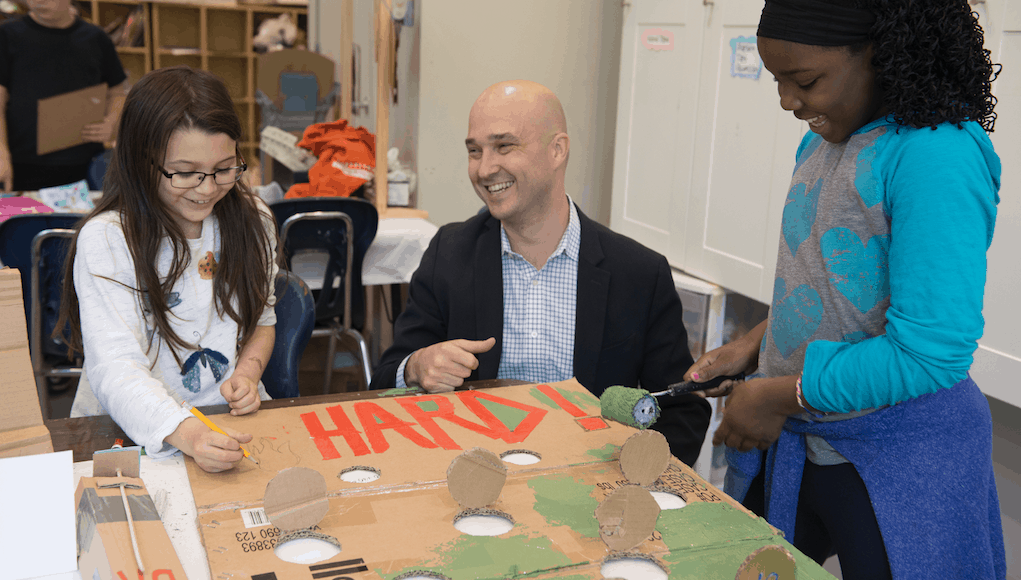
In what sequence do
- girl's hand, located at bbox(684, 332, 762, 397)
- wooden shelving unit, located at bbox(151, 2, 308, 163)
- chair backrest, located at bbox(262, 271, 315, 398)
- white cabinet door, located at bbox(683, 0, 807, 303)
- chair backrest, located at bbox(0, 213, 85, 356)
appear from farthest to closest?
wooden shelving unit, located at bbox(151, 2, 308, 163) < white cabinet door, located at bbox(683, 0, 807, 303) < chair backrest, located at bbox(0, 213, 85, 356) < chair backrest, located at bbox(262, 271, 315, 398) < girl's hand, located at bbox(684, 332, 762, 397)

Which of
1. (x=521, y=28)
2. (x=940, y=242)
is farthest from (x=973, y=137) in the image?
(x=521, y=28)

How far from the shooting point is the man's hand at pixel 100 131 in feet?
11.3

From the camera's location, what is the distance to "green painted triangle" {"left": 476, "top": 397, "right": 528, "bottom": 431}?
3.48 ft

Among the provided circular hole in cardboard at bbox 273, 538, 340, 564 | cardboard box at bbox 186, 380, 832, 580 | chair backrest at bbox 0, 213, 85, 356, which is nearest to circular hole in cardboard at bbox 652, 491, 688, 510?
cardboard box at bbox 186, 380, 832, 580

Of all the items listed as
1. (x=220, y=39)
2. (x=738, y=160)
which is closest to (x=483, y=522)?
(x=738, y=160)

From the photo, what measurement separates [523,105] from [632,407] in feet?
2.06

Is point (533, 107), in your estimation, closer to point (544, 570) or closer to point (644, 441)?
point (644, 441)

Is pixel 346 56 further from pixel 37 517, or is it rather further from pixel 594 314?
pixel 37 517

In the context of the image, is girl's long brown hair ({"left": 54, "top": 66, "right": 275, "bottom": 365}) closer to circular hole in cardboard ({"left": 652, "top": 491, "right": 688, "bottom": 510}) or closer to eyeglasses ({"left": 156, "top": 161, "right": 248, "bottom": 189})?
eyeglasses ({"left": 156, "top": 161, "right": 248, "bottom": 189})

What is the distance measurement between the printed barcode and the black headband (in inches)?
31.4

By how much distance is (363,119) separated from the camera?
3463 mm

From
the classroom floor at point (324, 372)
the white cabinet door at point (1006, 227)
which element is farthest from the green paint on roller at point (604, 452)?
the classroom floor at point (324, 372)

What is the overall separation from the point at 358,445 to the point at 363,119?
2704mm

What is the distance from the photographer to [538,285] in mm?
1460
